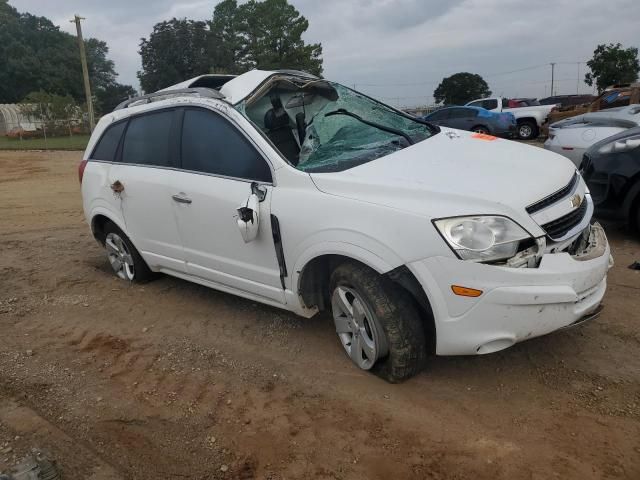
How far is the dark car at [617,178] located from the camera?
526cm

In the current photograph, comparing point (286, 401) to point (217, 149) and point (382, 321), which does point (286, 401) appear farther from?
point (217, 149)

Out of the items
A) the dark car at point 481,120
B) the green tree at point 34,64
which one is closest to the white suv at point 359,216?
the dark car at point 481,120

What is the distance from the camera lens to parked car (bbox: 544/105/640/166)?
23.1 ft

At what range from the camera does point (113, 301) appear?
4902mm

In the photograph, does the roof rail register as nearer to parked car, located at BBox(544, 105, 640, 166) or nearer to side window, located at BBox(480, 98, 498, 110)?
parked car, located at BBox(544, 105, 640, 166)

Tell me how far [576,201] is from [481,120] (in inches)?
585

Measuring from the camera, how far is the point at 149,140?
452 cm

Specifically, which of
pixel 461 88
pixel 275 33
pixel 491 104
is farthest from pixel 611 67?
pixel 275 33

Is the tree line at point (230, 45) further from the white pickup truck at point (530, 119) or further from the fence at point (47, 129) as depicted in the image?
the white pickup truck at point (530, 119)

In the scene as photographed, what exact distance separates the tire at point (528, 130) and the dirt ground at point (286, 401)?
16218 millimetres

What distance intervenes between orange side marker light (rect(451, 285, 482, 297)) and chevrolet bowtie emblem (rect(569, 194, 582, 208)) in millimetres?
964

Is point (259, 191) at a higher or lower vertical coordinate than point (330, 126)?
lower

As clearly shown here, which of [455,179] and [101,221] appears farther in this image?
[101,221]

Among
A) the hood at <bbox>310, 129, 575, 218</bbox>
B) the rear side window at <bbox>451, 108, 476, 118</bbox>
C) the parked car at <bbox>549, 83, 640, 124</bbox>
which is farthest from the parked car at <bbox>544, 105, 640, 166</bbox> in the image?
the rear side window at <bbox>451, 108, 476, 118</bbox>
